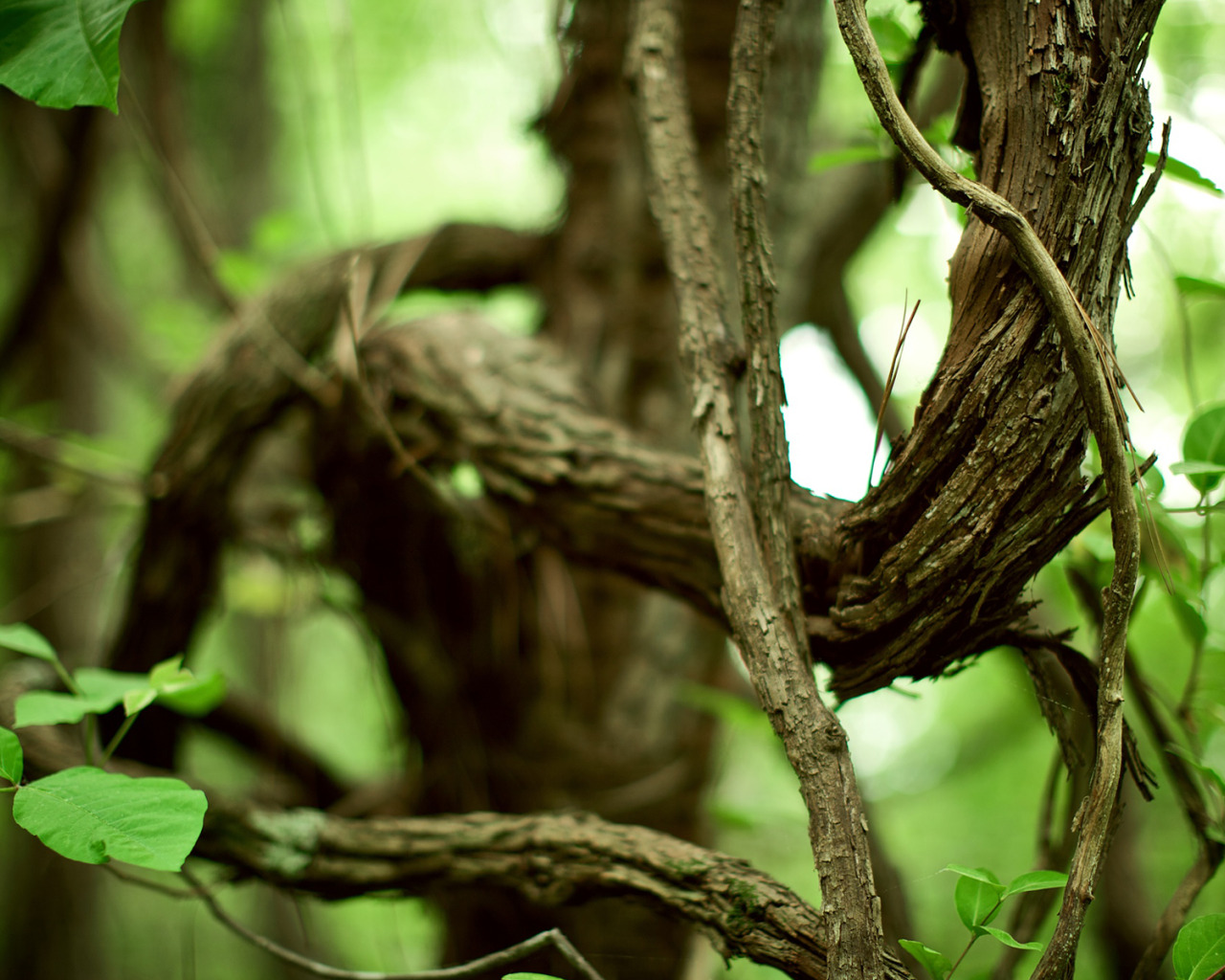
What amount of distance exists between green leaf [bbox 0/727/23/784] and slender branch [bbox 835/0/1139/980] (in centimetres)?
64

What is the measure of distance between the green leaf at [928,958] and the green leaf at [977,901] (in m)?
0.03

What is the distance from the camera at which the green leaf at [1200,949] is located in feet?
1.51

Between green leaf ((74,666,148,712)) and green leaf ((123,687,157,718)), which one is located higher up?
green leaf ((74,666,148,712))

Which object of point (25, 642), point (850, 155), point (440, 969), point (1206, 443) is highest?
point (850, 155)

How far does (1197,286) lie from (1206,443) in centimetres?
15

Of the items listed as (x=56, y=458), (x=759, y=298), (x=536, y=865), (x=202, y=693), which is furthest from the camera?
(x=56, y=458)

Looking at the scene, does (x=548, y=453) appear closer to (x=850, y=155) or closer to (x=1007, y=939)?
(x=850, y=155)

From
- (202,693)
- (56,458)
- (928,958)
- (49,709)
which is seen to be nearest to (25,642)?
(49,709)

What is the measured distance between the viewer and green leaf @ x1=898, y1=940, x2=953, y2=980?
445mm

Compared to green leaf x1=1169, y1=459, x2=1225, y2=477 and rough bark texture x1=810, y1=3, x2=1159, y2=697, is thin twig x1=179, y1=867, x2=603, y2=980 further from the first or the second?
green leaf x1=1169, y1=459, x2=1225, y2=477

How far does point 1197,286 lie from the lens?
63 cm

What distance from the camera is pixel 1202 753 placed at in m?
0.70

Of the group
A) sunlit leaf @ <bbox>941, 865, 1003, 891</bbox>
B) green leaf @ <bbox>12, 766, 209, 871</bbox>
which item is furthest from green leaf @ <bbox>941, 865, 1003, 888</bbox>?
green leaf @ <bbox>12, 766, 209, 871</bbox>

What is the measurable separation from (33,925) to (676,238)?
1.93 metres
